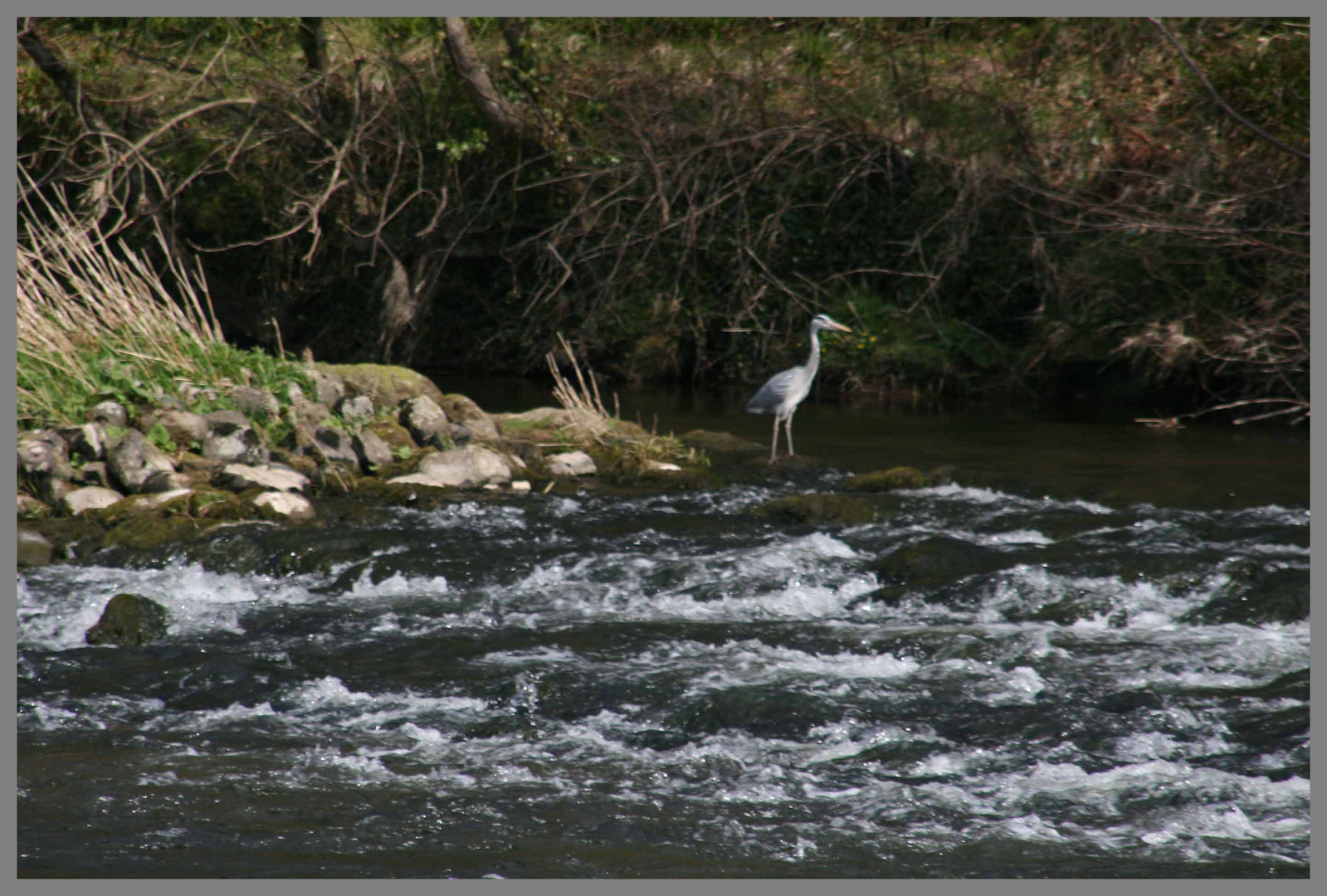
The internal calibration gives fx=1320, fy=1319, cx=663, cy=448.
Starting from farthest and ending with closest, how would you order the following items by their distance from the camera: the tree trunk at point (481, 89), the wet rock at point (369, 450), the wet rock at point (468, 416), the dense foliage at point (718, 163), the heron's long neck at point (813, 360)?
1. the tree trunk at point (481, 89)
2. the dense foliage at point (718, 163)
3. the wet rock at point (468, 416)
4. the heron's long neck at point (813, 360)
5. the wet rock at point (369, 450)

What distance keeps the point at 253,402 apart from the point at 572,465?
7.40ft

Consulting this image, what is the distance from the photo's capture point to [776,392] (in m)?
9.62

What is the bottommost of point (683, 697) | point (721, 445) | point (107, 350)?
point (721, 445)

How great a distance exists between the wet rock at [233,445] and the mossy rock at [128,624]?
2.94 meters

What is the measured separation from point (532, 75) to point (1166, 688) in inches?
461

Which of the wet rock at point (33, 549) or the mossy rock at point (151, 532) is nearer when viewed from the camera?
the wet rock at point (33, 549)

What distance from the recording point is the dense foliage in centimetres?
1337

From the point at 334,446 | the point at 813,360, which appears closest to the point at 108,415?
the point at 334,446

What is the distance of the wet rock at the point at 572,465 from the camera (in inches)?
360

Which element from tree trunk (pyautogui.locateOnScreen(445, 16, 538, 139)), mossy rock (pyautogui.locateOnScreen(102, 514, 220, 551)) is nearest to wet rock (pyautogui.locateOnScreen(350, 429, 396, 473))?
mossy rock (pyautogui.locateOnScreen(102, 514, 220, 551))

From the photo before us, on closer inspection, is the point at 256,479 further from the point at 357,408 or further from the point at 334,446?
the point at 357,408

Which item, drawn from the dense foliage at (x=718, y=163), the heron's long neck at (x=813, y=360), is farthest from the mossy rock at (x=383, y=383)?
the dense foliage at (x=718, y=163)

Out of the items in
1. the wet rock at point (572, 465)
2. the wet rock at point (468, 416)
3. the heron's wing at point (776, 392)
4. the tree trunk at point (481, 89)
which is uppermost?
the tree trunk at point (481, 89)

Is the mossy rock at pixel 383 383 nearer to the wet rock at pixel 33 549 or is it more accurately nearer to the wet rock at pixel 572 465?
the wet rock at pixel 572 465
